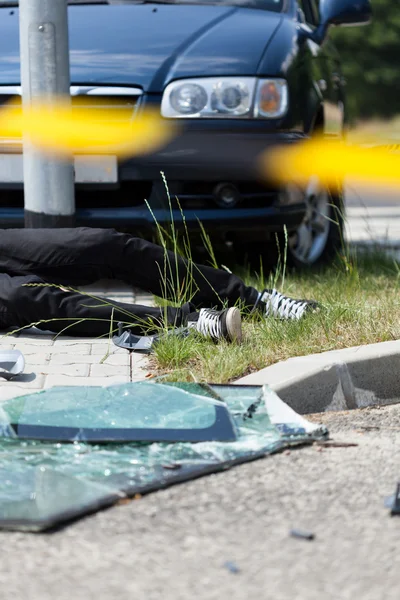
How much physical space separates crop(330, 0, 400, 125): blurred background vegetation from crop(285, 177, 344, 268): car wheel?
77.9 feet

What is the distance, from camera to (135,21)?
5.67 meters

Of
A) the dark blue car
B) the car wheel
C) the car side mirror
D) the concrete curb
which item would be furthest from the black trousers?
the car side mirror

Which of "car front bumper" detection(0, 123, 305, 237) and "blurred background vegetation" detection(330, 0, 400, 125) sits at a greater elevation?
"car front bumper" detection(0, 123, 305, 237)

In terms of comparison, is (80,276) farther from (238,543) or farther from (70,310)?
(238,543)

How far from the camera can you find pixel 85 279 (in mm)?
4473

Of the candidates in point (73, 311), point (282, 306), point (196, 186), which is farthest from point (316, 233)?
point (73, 311)

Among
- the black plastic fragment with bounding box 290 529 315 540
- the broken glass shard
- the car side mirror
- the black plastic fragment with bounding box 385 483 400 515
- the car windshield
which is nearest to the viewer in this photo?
the black plastic fragment with bounding box 290 529 315 540

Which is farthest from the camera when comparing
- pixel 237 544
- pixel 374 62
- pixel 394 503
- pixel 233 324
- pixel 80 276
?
pixel 374 62

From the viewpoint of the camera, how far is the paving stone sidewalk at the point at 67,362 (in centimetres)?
380

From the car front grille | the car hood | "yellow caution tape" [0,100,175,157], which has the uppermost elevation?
the car hood

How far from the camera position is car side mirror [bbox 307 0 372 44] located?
6.25 metres

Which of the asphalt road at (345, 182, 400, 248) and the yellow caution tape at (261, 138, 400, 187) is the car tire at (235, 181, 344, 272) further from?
the asphalt road at (345, 182, 400, 248)

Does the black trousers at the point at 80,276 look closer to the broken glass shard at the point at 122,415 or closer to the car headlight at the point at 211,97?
the broken glass shard at the point at 122,415

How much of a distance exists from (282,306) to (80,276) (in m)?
0.80
